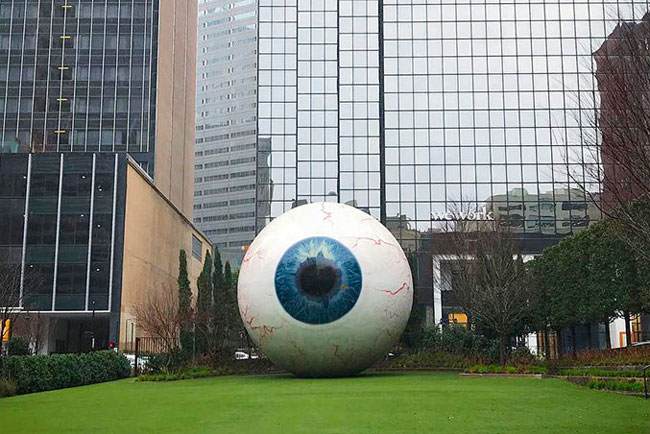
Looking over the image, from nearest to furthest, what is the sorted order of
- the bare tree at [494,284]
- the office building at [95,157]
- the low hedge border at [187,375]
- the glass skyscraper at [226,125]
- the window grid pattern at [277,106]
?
the low hedge border at [187,375] < the bare tree at [494,284] < the office building at [95,157] < the window grid pattern at [277,106] < the glass skyscraper at [226,125]

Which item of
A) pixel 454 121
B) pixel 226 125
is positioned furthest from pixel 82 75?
pixel 226 125

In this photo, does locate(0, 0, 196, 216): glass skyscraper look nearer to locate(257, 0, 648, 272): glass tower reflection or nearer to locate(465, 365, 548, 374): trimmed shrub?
locate(257, 0, 648, 272): glass tower reflection

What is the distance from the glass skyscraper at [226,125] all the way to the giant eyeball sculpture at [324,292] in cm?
11107

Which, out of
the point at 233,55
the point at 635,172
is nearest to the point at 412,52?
the point at 635,172

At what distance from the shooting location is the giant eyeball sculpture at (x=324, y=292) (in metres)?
23.4

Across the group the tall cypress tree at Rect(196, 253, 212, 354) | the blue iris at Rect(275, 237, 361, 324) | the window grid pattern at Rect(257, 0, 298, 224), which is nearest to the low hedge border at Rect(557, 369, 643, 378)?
the blue iris at Rect(275, 237, 361, 324)

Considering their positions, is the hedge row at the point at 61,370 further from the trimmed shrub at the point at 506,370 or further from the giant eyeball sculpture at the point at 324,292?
the trimmed shrub at the point at 506,370

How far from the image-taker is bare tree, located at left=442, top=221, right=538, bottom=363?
32.2m

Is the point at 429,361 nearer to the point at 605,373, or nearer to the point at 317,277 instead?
the point at 317,277

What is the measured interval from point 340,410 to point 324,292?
8.87 metres

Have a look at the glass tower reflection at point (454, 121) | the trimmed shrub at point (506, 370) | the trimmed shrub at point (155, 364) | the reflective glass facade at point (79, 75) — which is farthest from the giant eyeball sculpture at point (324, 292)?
the reflective glass facade at point (79, 75)

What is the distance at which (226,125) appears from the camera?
161 metres

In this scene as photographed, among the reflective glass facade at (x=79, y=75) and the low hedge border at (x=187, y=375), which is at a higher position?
the reflective glass facade at (x=79, y=75)

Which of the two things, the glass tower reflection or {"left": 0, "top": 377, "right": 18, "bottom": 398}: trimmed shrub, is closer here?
{"left": 0, "top": 377, "right": 18, "bottom": 398}: trimmed shrub
